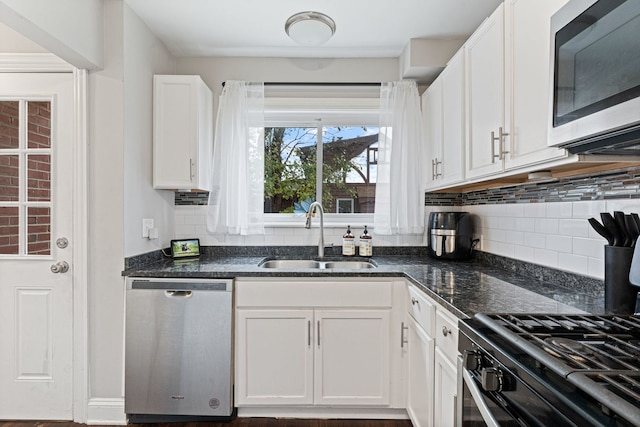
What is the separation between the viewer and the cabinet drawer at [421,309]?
1697mm

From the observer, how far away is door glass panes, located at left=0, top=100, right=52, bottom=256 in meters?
2.17

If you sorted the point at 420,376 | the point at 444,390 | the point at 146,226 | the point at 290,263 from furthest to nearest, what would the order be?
the point at 290,263
the point at 146,226
the point at 420,376
the point at 444,390

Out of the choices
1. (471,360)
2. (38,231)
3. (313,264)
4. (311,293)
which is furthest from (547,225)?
(38,231)

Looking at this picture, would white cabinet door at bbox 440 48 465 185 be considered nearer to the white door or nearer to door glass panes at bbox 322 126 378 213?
door glass panes at bbox 322 126 378 213

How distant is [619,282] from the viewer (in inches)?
49.6

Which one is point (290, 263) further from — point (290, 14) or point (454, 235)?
point (290, 14)

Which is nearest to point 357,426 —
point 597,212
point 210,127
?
point 597,212

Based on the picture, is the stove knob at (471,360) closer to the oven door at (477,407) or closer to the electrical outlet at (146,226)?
the oven door at (477,407)

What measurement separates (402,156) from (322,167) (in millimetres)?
642

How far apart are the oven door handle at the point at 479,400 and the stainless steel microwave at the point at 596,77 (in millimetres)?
770

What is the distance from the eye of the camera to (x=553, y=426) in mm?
764

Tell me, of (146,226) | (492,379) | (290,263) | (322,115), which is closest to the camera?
(492,379)

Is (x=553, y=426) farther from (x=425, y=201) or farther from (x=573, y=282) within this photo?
(x=425, y=201)

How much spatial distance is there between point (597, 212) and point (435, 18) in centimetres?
145
